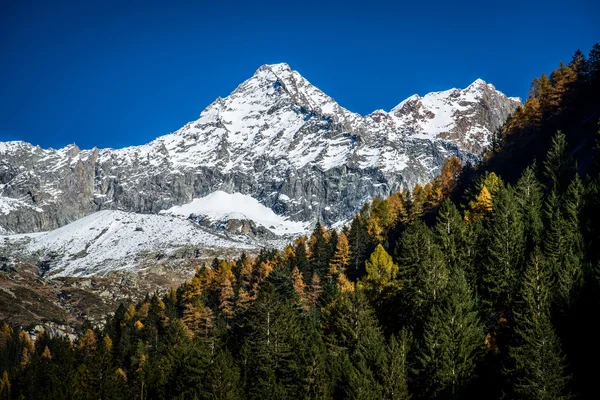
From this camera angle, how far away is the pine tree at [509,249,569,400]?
37.2 m

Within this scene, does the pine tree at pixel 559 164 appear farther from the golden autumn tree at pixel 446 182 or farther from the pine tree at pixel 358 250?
the pine tree at pixel 358 250

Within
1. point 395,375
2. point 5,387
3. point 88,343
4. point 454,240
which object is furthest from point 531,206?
point 5,387

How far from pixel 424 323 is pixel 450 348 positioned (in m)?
4.25

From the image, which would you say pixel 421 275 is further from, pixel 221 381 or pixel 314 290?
pixel 314 290

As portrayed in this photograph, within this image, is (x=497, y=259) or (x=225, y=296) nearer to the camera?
(x=497, y=259)

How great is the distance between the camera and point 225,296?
3723 inches

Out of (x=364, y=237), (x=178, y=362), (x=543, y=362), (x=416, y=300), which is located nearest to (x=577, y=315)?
(x=543, y=362)

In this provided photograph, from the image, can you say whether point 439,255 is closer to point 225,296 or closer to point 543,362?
point 543,362

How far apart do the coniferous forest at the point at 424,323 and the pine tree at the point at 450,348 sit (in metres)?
0.11

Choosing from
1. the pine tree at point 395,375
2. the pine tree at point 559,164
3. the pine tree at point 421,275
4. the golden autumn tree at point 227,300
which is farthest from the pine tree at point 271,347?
the pine tree at point 559,164

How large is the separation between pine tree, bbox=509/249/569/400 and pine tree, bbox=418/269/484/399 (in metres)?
3.76

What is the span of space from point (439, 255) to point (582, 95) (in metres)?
65.8

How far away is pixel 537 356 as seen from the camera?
125ft

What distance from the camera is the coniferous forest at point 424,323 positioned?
143 ft
